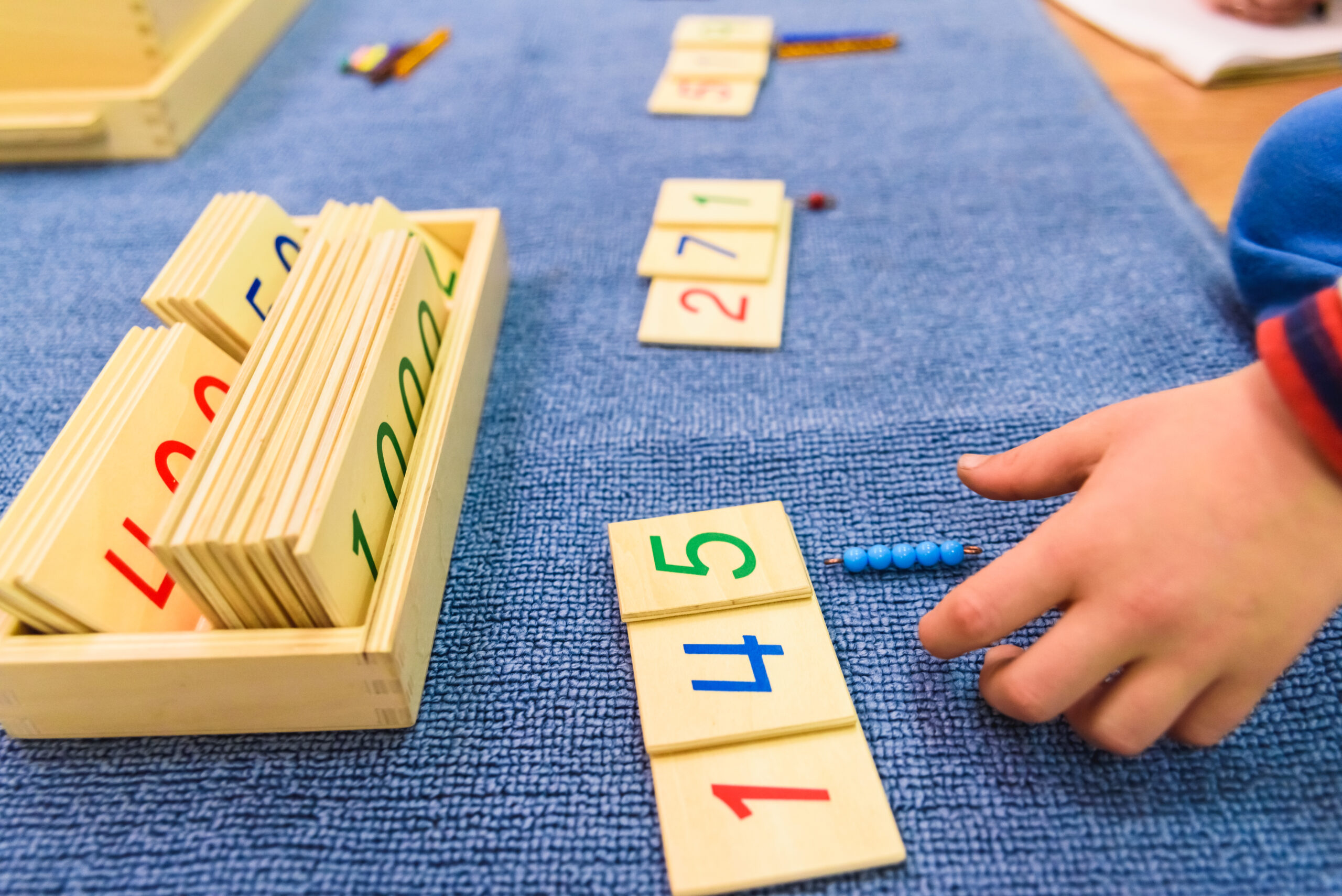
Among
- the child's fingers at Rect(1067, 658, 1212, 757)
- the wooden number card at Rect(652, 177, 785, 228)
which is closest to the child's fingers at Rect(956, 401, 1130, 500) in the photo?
the child's fingers at Rect(1067, 658, 1212, 757)

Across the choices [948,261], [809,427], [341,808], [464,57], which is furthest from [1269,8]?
[341,808]

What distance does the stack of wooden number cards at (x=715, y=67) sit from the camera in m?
1.15

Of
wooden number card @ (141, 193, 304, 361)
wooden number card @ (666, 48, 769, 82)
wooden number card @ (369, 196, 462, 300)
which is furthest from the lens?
wooden number card @ (666, 48, 769, 82)

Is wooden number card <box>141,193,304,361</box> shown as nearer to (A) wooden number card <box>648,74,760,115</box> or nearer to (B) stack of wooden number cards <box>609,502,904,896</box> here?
(B) stack of wooden number cards <box>609,502,904,896</box>

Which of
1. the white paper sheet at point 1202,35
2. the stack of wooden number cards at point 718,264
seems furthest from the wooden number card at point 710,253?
the white paper sheet at point 1202,35

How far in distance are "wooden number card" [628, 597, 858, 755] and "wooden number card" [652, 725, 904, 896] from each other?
0.4 inches

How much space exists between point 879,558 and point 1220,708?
0.21 m

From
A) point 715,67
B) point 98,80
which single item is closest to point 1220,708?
point 715,67

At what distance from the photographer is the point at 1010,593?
0.46 m

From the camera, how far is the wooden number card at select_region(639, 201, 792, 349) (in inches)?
31.4

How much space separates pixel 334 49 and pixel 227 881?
125 centimetres

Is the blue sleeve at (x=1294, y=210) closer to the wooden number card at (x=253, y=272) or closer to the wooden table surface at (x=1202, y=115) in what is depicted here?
the wooden table surface at (x=1202, y=115)

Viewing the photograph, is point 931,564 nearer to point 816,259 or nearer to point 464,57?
point 816,259

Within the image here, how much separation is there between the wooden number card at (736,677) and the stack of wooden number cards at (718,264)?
1.05 ft
